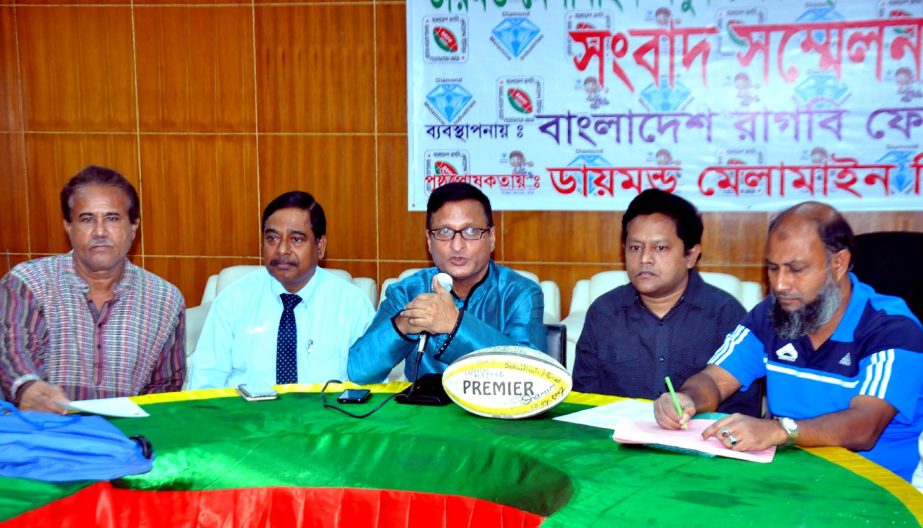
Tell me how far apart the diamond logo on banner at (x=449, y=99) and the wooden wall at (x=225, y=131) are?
0.23 meters

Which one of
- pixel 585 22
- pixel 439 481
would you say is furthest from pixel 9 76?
pixel 439 481

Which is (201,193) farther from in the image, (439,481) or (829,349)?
(829,349)

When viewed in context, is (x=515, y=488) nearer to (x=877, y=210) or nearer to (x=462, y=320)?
(x=462, y=320)

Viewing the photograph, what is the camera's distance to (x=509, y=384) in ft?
6.80

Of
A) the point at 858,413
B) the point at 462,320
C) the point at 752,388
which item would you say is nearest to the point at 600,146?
the point at 752,388

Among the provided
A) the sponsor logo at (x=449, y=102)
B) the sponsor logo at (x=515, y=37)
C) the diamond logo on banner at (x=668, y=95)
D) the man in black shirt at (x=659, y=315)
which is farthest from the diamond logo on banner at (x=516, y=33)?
the man in black shirt at (x=659, y=315)

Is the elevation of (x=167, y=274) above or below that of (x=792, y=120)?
below

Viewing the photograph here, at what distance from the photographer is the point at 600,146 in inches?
208

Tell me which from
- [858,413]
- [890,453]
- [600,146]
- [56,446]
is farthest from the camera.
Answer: [600,146]

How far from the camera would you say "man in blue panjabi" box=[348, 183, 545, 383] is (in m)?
2.54

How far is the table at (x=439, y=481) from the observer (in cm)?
153

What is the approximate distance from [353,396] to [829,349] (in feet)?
4.14

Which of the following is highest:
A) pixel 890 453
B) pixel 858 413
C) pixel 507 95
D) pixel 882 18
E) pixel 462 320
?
pixel 882 18

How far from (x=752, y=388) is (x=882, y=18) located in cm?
317
